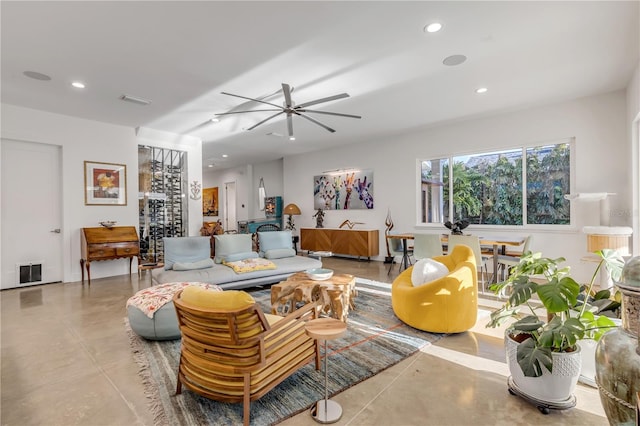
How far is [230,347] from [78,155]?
18.8 ft

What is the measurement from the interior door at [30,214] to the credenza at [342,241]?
5.29 meters

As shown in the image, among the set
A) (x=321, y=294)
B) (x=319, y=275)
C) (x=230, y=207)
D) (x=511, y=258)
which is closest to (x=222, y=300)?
(x=321, y=294)

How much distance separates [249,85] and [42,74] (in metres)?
2.54

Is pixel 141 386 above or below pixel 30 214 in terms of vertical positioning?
below

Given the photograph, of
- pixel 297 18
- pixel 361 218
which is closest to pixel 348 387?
pixel 297 18

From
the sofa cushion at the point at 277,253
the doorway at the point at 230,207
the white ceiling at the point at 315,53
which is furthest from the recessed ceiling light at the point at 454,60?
the doorway at the point at 230,207

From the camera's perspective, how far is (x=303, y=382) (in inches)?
85.0

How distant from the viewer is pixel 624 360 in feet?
3.81

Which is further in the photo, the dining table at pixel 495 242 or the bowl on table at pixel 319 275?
the dining table at pixel 495 242

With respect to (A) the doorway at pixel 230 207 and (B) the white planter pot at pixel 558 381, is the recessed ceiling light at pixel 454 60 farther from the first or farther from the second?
(A) the doorway at pixel 230 207

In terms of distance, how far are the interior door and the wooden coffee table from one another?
4677 millimetres

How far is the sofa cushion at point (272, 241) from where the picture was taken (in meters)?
5.21

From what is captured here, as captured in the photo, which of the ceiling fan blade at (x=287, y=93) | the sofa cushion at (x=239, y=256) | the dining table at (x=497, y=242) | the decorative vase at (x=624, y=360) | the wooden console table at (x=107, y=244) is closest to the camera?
the decorative vase at (x=624, y=360)

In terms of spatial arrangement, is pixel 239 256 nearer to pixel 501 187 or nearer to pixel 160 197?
pixel 160 197
